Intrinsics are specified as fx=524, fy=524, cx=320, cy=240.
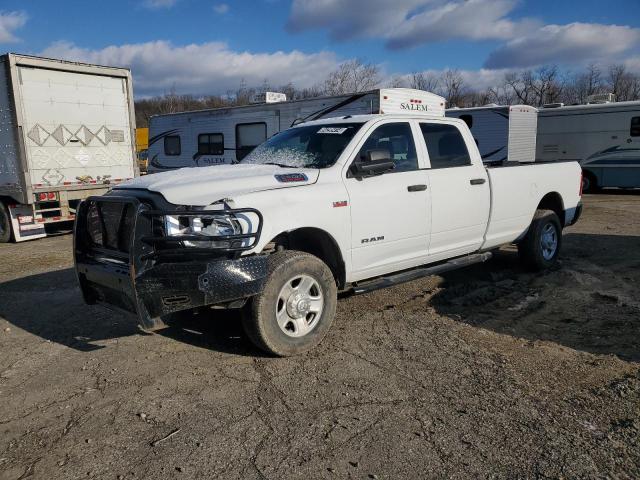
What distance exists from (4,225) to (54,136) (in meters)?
2.11

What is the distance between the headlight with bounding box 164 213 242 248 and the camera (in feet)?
12.6

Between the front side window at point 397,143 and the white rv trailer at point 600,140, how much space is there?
1606cm

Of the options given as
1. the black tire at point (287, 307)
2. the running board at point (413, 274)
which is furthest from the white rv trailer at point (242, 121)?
the black tire at point (287, 307)

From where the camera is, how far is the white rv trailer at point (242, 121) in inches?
470

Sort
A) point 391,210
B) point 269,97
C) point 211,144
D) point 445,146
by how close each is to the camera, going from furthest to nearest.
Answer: point 211,144
point 269,97
point 445,146
point 391,210

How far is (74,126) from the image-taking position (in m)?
10.9

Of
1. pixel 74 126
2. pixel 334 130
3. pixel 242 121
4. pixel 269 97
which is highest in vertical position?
pixel 269 97

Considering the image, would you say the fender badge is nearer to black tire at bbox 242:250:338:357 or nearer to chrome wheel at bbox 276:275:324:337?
black tire at bbox 242:250:338:357

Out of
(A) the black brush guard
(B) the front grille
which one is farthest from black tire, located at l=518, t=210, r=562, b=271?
(B) the front grille

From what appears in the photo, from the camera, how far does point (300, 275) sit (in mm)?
4266

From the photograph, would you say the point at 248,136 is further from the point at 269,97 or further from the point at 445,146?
the point at 445,146

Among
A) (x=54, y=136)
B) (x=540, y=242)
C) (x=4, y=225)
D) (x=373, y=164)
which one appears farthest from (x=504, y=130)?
(x=4, y=225)

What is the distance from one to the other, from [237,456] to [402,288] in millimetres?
3753

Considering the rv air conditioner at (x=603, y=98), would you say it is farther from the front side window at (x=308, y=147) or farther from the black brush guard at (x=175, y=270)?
the black brush guard at (x=175, y=270)
